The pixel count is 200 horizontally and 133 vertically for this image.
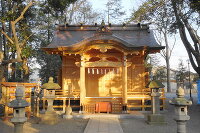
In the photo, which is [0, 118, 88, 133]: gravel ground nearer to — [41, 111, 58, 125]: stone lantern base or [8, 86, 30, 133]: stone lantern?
[41, 111, 58, 125]: stone lantern base

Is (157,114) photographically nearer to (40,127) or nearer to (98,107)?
(98,107)

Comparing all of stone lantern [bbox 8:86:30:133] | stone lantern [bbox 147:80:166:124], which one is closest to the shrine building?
stone lantern [bbox 147:80:166:124]

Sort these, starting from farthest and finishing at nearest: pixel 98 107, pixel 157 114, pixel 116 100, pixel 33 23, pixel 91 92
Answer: pixel 33 23 → pixel 91 92 → pixel 116 100 → pixel 98 107 → pixel 157 114

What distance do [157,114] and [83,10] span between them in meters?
22.3

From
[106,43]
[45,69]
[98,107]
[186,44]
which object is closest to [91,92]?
[98,107]

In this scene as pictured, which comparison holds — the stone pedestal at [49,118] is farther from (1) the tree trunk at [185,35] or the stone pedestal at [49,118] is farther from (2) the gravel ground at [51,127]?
(1) the tree trunk at [185,35]

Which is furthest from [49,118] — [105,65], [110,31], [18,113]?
[110,31]

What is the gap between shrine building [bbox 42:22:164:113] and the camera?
40.2 feet

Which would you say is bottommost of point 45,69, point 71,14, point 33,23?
point 45,69

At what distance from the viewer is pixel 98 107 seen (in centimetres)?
1195

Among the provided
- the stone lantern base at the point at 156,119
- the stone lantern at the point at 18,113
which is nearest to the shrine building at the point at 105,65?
the stone lantern base at the point at 156,119

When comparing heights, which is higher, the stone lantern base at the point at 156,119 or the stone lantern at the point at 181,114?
the stone lantern at the point at 181,114

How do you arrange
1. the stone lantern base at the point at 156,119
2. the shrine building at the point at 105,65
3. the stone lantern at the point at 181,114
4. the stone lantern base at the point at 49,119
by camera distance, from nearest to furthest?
the stone lantern at the point at 181,114, the stone lantern base at the point at 156,119, the stone lantern base at the point at 49,119, the shrine building at the point at 105,65

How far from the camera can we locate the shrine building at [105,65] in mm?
12242
